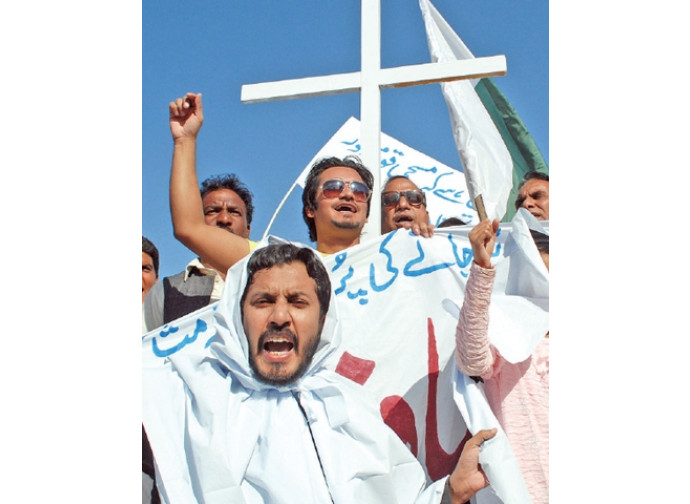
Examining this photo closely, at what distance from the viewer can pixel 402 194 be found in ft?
12.8

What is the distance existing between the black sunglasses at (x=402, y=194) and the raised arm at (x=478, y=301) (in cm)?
107

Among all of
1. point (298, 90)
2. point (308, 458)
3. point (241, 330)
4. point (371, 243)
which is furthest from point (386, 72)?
point (308, 458)

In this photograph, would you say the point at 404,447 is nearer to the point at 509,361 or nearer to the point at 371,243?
the point at 509,361

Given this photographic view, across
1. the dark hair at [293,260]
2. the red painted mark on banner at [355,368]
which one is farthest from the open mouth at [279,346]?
the red painted mark on banner at [355,368]

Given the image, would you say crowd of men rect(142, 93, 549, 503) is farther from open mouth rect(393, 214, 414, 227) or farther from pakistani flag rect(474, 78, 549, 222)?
pakistani flag rect(474, 78, 549, 222)

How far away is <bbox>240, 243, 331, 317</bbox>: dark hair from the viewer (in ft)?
10.1

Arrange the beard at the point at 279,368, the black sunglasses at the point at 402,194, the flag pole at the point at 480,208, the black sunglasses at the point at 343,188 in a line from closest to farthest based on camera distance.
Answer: the beard at the point at 279,368
the flag pole at the point at 480,208
the black sunglasses at the point at 343,188
the black sunglasses at the point at 402,194

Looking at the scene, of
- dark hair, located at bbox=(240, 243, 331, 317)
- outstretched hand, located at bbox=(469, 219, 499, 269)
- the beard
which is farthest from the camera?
dark hair, located at bbox=(240, 243, 331, 317)

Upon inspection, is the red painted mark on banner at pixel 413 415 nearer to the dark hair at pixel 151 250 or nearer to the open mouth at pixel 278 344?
the open mouth at pixel 278 344

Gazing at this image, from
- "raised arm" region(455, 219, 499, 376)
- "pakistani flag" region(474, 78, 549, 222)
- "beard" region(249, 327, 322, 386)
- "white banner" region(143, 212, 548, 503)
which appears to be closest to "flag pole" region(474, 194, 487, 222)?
"white banner" region(143, 212, 548, 503)

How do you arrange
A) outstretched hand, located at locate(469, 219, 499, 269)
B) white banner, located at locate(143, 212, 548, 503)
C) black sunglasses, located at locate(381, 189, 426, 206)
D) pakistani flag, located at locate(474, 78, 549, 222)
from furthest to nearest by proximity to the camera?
pakistani flag, located at locate(474, 78, 549, 222) → black sunglasses, located at locate(381, 189, 426, 206) → white banner, located at locate(143, 212, 548, 503) → outstretched hand, located at locate(469, 219, 499, 269)

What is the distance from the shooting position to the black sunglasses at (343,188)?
3.53 metres

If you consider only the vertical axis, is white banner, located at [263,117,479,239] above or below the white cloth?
above

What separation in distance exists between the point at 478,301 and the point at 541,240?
2.28 feet
